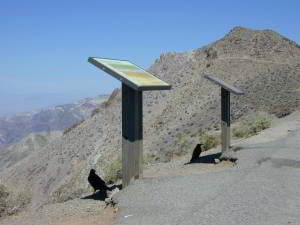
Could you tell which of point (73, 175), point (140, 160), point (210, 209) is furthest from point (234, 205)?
point (73, 175)

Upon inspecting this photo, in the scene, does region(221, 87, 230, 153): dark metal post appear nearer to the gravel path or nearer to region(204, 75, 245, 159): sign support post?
region(204, 75, 245, 159): sign support post

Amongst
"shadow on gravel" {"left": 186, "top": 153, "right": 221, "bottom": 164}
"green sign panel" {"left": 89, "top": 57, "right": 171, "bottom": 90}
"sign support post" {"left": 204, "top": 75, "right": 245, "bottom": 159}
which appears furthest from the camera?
"shadow on gravel" {"left": 186, "top": 153, "right": 221, "bottom": 164}

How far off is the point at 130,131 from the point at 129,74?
135 cm

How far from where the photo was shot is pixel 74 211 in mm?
12781

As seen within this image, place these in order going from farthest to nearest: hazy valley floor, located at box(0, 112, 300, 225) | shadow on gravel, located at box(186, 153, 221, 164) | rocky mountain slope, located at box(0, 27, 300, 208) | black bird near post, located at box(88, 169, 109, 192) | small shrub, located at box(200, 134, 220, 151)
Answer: rocky mountain slope, located at box(0, 27, 300, 208) → small shrub, located at box(200, 134, 220, 151) → shadow on gravel, located at box(186, 153, 221, 164) → black bird near post, located at box(88, 169, 109, 192) → hazy valley floor, located at box(0, 112, 300, 225)

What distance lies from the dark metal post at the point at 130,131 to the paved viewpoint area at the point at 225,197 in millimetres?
500

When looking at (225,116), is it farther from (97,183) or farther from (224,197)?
(224,197)

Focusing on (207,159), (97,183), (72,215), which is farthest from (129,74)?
(207,159)

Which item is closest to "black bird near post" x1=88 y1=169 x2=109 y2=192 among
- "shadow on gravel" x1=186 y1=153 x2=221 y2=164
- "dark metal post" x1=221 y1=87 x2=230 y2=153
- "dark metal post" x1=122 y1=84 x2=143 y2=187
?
"dark metal post" x1=122 y1=84 x2=143 y2=187

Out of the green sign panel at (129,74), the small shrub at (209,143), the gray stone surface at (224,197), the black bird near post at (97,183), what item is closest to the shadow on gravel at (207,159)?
the gray stone surface at (224,197)

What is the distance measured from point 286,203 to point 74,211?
183 inches

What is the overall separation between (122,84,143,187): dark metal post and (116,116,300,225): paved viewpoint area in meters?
0.50

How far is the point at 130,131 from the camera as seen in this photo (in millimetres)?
13641

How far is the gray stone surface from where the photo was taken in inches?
403
